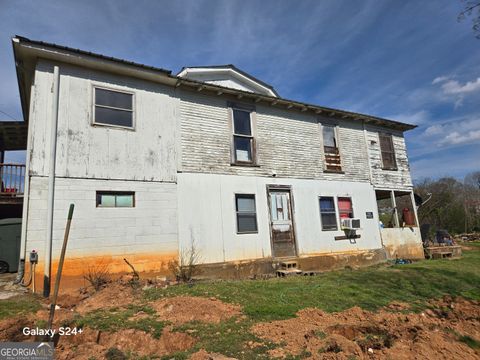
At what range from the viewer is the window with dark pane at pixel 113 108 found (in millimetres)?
8852

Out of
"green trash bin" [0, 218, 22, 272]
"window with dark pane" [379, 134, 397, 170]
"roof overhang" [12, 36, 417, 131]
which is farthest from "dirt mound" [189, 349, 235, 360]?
"window with dark pane" [379, 134, 397, 170]

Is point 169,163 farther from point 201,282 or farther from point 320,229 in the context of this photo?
point 320,229

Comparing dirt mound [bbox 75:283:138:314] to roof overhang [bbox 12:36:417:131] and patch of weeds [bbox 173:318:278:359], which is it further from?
roof overhang [bbox 12:36:417:131]

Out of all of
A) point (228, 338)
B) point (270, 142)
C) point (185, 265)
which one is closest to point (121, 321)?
point (228, 338)

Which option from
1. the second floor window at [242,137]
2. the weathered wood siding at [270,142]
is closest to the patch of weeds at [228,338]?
the weathered wood siding at [270,142]

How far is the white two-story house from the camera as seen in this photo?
7.89 m

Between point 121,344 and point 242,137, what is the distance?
26.8 feet

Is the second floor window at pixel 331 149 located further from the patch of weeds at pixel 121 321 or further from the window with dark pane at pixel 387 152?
the patch of weeds at pixel 121 321

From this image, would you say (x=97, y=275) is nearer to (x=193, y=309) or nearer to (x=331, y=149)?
(x=193, y=309)

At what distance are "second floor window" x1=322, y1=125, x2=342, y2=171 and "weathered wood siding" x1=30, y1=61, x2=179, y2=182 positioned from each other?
6788 millimetres

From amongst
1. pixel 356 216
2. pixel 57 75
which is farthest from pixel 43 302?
pixel 356 216

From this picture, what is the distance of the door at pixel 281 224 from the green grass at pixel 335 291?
153 cm

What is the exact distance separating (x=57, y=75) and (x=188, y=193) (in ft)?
15.7

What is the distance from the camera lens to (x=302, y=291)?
7777mm
